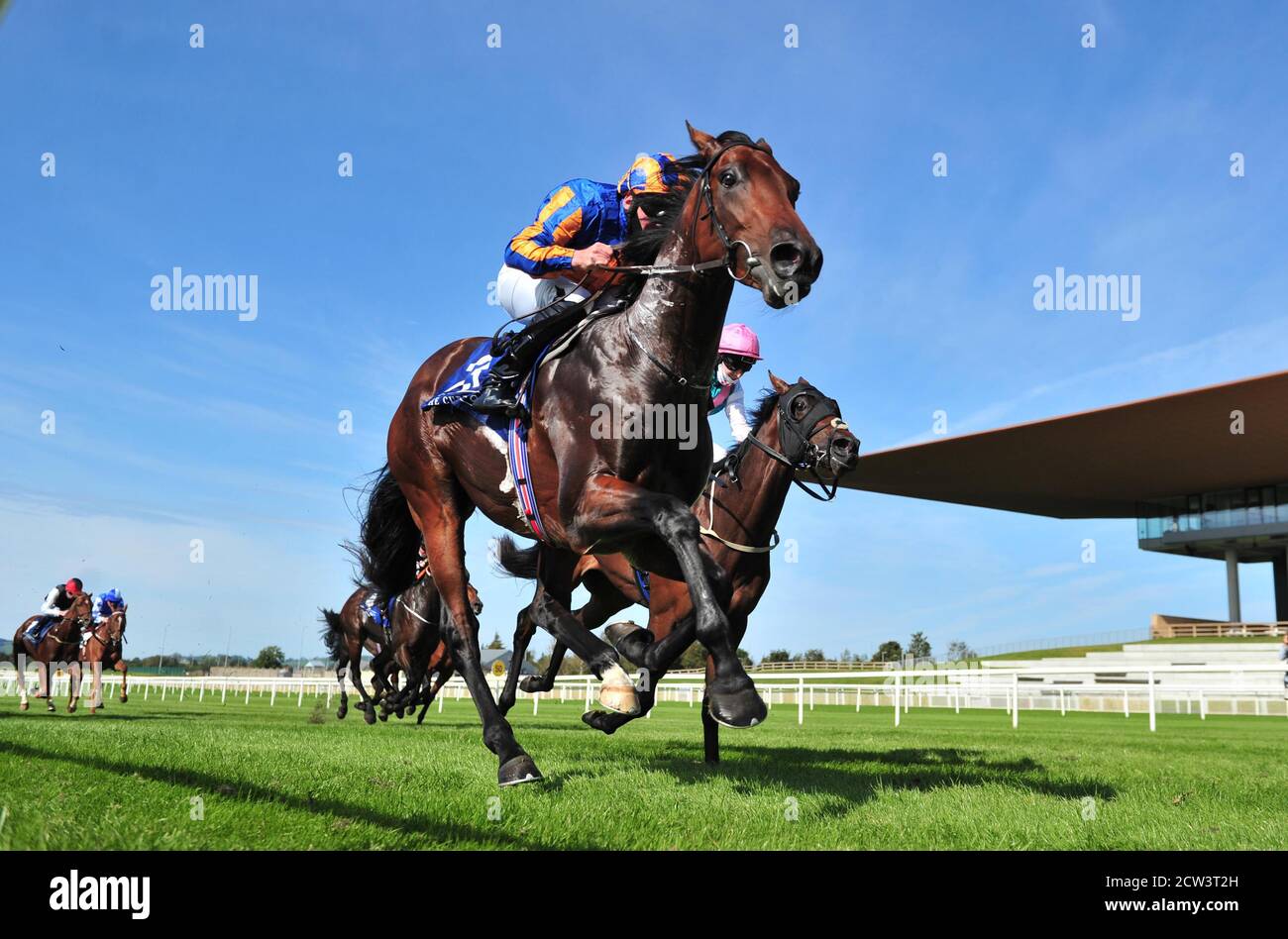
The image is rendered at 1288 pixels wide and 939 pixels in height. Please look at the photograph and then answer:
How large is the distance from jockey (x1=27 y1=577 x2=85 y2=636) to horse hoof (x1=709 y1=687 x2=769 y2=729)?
15752 mm

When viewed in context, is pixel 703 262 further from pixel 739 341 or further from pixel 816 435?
pixel 739 341

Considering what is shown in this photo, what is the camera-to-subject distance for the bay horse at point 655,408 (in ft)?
11.7

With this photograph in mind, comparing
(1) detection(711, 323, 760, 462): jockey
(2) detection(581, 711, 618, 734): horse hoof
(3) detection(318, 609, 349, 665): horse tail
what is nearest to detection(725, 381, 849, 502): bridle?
(1) detection(711, 323, 760, 462): jockey

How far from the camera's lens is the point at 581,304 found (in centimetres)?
471

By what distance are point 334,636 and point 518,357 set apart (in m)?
14.0

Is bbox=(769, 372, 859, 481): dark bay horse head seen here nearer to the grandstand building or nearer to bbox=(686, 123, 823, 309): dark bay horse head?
bbox=(686, 123, 823, 309): dark bay horse head

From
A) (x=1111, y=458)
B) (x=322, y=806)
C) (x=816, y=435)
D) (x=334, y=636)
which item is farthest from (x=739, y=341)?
(x=1111, y=458)

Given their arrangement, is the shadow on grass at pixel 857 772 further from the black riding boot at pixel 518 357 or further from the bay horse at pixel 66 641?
the bay horse at pixel 66 641

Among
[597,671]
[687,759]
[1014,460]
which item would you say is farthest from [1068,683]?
[597,671]

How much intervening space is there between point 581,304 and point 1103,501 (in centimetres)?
6117

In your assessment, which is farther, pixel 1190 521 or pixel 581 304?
pixel 1190 521

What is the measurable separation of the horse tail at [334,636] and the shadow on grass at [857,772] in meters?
10.7
